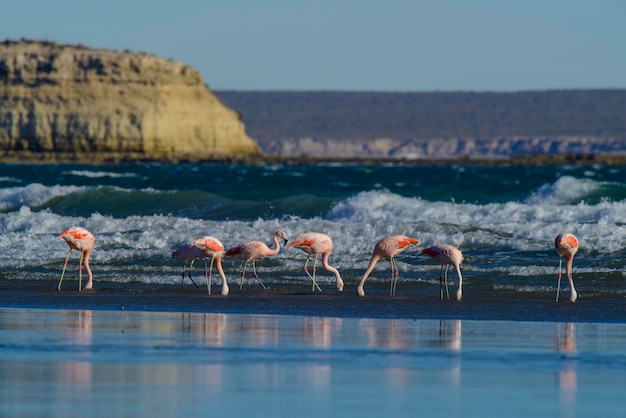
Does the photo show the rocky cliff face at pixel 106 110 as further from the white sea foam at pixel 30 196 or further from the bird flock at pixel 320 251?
the bird flock at pixel 320 251

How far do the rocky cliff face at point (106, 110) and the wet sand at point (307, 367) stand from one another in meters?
84.3

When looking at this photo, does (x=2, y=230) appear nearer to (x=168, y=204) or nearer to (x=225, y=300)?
(x=168, y=204)

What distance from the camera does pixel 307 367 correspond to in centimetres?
1023

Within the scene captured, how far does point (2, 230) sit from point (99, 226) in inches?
105

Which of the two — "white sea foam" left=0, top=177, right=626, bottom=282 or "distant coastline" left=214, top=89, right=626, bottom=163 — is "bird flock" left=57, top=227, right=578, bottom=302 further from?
"distant coastline" left=214, top=89, right=626, bottom=163

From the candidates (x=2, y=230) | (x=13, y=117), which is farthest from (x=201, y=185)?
(x=13, y=117)

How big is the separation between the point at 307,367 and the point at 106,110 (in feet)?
304

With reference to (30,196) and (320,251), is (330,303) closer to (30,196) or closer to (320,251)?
(320,251)

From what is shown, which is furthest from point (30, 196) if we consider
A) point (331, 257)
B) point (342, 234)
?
point (331, 257)

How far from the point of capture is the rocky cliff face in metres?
100

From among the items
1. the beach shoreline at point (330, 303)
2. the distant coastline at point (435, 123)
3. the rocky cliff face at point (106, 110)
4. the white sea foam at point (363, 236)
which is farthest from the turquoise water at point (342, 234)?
the distant coastline at point (435, 123)

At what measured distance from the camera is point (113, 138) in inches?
3942

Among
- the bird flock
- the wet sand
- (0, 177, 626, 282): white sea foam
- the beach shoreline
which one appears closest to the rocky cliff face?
(0, 177, 626, 282): white sea foam

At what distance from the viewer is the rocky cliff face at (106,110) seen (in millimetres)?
100250
